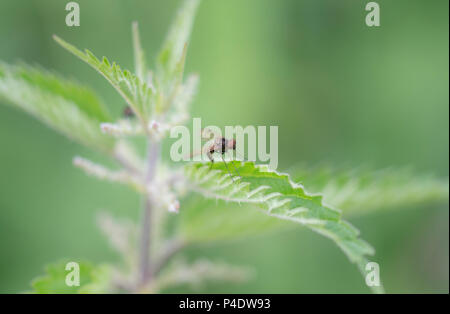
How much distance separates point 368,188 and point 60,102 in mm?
1710

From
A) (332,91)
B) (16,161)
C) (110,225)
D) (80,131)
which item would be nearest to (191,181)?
(80,131)

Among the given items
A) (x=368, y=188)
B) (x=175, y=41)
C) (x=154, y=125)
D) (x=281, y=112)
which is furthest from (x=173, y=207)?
(x=281, y=112)

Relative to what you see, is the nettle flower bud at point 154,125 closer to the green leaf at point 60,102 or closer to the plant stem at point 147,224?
the plant stem at point 147,224

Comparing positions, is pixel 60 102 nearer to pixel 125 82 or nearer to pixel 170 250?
pixel 125 82

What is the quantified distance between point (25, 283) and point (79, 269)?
216 cm

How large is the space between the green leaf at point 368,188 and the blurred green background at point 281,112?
1.94 m

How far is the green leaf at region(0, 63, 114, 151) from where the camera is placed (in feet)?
7.04

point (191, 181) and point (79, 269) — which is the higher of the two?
point (191, 181)

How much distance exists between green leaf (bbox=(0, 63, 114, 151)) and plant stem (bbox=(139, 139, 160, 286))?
0.89ft

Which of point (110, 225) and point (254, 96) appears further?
point (254, 96)

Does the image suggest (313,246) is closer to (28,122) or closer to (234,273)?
(234,273)

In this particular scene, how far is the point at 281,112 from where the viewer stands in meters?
5.15

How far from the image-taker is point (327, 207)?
1582 millimetres

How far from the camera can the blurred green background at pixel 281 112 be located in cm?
423
